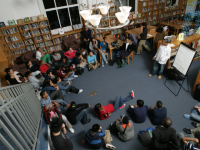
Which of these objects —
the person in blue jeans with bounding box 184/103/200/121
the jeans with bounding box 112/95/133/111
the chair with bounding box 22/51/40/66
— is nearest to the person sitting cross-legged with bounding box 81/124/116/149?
the jeans with bounding box 112/95/133/111

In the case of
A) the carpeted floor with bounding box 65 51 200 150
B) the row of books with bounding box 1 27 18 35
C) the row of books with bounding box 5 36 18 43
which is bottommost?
the carpeted floor with bounding box 65 51 200 150

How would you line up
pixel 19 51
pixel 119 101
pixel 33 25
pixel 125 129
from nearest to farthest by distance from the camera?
→ pixel 125 129
pixel 119 101
pixel 33 25
pixel 19 51

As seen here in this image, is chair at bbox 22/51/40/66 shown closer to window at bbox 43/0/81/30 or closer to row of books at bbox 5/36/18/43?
row of books at bbox 5/36/18/43

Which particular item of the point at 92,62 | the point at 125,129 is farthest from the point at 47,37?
the point at 125,129

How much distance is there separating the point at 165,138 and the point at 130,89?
2.44 metres

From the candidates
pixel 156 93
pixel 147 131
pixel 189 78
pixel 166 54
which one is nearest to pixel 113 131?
pixel 147 131

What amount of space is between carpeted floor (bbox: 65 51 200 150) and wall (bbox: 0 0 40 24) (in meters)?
4.23

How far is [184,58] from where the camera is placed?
4039 millimetres

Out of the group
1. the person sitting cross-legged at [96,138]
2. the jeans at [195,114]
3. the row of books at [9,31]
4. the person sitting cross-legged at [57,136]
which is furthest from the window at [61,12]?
the jeans at [195,114]

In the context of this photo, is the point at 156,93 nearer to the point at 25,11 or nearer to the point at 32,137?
the point at 32,137

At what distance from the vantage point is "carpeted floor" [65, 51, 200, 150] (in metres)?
3.48

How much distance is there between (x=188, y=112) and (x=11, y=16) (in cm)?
805

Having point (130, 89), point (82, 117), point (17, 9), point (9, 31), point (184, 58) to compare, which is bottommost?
point (130, 89)

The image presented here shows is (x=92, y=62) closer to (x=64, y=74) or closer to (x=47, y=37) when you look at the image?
(x=64, y=74)
